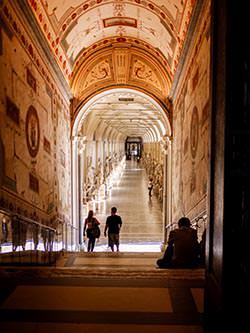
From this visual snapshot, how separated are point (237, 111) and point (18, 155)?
4.75 m

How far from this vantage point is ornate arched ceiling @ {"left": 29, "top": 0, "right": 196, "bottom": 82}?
26.0ft

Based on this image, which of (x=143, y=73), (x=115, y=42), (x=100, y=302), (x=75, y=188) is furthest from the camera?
(x=75, y=188)

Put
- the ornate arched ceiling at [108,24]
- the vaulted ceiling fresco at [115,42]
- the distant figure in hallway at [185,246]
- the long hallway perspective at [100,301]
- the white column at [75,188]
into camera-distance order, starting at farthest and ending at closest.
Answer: the white column at [75,188] < the vaulted ceiling fresco at [115,42] < the ornate arched ceiling at [108,24] < the distant figure in hallway at [185,246] < the long hallway perspective at [100,301]

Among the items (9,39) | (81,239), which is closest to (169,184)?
(81,239)

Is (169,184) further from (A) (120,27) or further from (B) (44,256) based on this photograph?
(B) (44,256)

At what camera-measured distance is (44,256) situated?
6676mm

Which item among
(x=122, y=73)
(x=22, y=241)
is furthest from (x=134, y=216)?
(x=22, y=241)

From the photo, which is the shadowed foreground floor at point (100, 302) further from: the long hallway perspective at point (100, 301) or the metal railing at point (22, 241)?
the metal railing at point (22, 241)

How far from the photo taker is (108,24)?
10.5m

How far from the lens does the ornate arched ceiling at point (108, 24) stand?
312 inches

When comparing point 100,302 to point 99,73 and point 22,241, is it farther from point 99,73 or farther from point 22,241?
point 99,73

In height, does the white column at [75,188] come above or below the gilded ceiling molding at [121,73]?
below

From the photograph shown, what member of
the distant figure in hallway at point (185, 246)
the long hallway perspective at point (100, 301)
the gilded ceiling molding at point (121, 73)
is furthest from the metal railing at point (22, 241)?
the gilded ceiling molding at point (121, 73)

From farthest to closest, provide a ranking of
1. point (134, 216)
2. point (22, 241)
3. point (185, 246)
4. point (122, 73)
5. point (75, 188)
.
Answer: point (134, 216), point (75, 188), point (122, 73), point (22, 241), point (185, 246)
